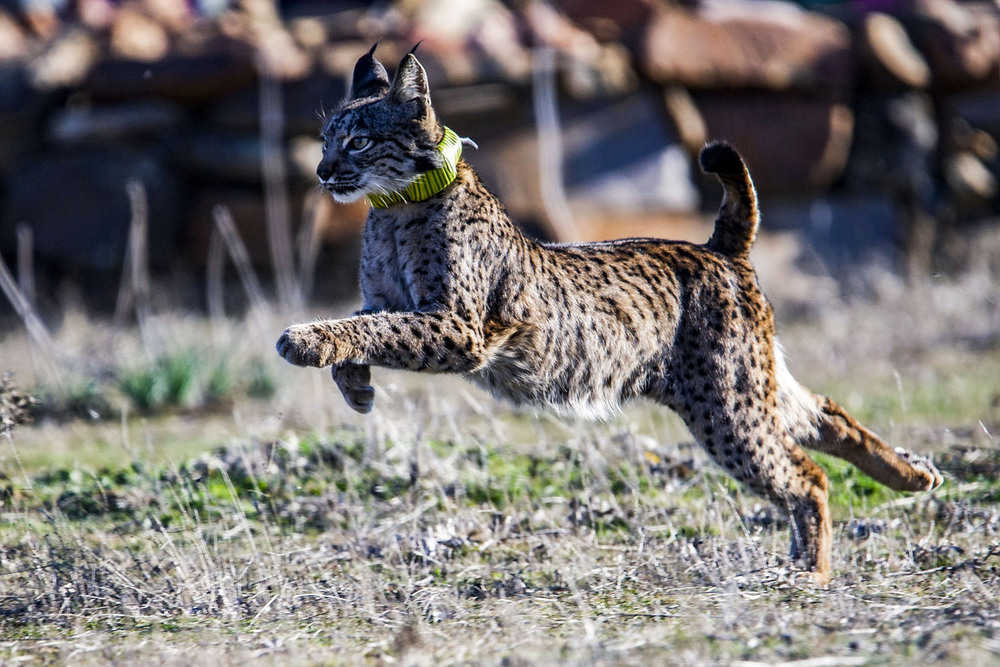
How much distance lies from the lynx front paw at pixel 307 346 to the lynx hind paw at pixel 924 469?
280 centimetres

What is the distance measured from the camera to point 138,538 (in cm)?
531

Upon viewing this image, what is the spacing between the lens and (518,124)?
40.0 feet

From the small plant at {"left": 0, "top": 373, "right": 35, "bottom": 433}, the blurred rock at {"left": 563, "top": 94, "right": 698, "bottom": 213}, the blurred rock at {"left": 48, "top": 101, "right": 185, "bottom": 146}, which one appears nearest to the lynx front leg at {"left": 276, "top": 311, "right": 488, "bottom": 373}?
Answer: the small plant at {"left": 0, "top": 373, "right": 35, "bottom": 433}

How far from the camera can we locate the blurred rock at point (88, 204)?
39.7 feet

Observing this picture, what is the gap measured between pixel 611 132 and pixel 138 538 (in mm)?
8552

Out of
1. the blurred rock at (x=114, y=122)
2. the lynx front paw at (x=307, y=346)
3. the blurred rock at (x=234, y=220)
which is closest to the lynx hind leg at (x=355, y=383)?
the lynx front paw at (x=307, y=346)

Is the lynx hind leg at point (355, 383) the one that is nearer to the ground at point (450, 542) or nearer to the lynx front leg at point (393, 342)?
the lynx front leg at point (393, 342)

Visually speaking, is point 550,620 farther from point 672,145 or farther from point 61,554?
point 672,145

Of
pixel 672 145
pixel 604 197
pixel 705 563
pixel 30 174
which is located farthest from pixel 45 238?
pixel 705 563

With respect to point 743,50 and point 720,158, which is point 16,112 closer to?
point 743,50

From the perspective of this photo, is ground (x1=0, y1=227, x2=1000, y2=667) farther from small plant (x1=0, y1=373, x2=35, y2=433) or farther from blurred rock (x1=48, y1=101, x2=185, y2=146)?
blurred rock (x1=48, y1=101, x2=185, y2=146)

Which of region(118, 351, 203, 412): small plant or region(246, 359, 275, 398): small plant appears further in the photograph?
region(246, 359, 275, 398): small plant

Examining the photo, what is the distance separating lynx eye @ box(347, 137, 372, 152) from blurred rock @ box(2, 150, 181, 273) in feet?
25.7

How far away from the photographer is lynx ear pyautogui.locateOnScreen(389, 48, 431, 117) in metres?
4.82
